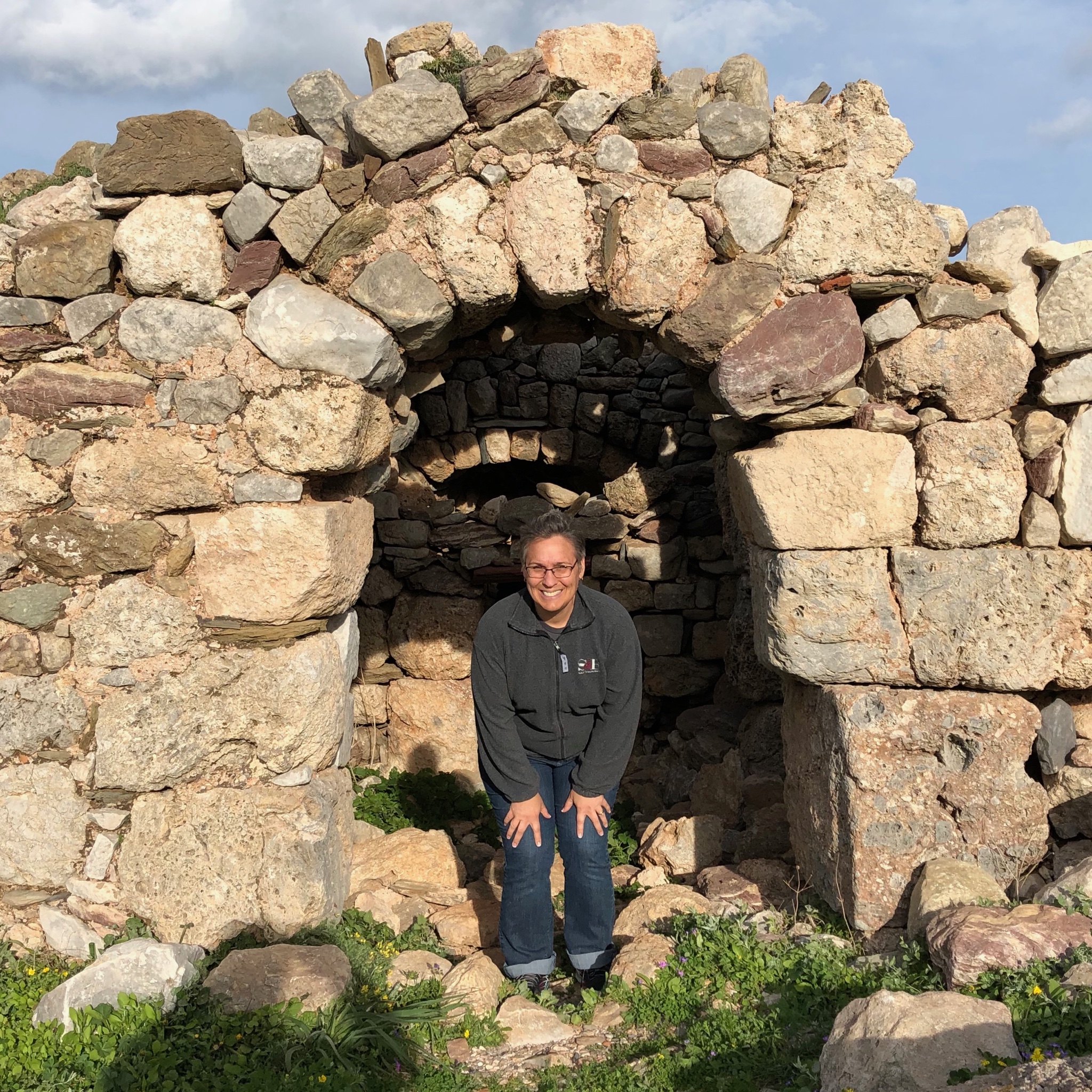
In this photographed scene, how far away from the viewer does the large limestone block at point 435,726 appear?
6562 millimetres

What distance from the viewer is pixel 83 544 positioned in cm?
322

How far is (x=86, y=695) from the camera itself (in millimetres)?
3258

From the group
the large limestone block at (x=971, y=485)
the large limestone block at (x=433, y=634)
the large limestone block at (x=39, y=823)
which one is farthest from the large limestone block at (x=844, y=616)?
the large limestone block at (x=433, y=634)

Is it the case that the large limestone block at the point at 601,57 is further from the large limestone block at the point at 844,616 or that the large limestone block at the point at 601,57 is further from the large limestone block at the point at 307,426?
the large limestone block at the point at 844,616

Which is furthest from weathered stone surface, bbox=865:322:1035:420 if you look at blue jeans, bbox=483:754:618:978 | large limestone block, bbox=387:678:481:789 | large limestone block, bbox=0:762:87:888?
large limestone block, bbox=387:678:481:789

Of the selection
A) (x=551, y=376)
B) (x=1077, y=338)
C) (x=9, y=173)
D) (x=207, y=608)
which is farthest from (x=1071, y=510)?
(x=9, y=173)

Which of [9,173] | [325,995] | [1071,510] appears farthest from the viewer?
[9,173]

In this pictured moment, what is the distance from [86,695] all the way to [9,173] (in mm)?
2504

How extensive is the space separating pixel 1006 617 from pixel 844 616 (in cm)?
54

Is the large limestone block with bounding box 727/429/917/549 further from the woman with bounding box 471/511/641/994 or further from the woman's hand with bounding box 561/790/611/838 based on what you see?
the woman's hand with bounding box 561/790/611/838

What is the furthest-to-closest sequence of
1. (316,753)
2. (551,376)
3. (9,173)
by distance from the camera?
1. (551,376)
2. (9,173)
3. (316,753)

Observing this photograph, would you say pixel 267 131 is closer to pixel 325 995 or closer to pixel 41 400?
pixel 41 400

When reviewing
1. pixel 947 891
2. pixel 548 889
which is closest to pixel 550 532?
pixel 548 889

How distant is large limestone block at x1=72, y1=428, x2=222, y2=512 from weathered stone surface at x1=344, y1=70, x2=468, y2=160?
1238 millimetres
